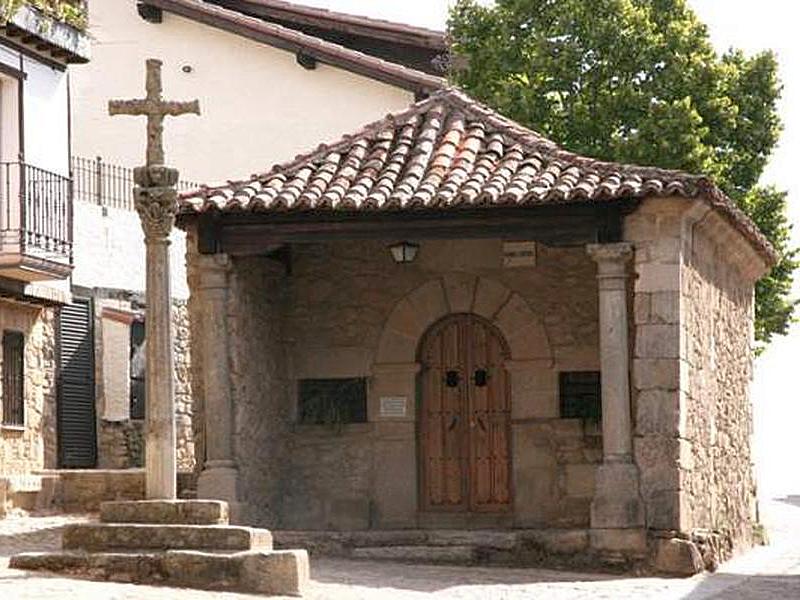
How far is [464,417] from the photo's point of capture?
22.4m

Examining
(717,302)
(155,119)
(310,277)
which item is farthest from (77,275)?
(155,119)

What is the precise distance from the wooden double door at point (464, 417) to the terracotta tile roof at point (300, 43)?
1095 cm

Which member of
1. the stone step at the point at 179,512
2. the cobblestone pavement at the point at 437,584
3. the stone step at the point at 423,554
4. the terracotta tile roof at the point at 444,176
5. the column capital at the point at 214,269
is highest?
the terracotta tile roof at the point at 444,176

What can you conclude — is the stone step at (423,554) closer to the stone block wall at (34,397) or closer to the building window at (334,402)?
the building window at (334,402)

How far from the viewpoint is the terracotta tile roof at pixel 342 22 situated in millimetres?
36156

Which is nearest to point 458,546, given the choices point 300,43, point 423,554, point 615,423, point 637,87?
point 423,554

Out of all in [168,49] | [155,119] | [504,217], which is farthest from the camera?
[168,49]

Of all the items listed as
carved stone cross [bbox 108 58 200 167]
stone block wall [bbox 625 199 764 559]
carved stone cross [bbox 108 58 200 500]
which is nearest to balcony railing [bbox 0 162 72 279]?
stone block wall [bbox 625 199 764 559]

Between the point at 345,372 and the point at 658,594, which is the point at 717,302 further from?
the point at 658,594

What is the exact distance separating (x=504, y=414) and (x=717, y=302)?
2394mm

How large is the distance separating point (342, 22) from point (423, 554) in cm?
1748

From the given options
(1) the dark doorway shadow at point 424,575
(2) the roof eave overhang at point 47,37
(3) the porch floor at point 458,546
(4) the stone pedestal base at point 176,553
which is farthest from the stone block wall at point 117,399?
(4) the stone pedestal base at point 176,553

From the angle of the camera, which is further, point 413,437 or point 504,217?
point 413,437

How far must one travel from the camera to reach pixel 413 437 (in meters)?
22.3
